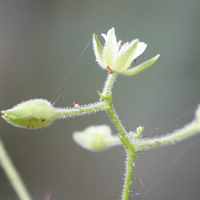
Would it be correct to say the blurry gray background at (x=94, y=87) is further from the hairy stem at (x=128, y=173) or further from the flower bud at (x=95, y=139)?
the hairy stem at (x=128, y=173)

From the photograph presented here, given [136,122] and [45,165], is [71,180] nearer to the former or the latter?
[45,165]

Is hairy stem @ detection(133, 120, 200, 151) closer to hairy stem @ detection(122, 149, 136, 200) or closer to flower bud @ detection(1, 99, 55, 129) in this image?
hairy stem @ detection(122, 149, 136, 200)

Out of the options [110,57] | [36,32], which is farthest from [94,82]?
[110,57]

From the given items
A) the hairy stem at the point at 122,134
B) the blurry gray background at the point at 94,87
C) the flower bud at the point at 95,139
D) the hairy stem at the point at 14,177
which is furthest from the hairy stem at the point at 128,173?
the blurry gray background at the point at 94,87

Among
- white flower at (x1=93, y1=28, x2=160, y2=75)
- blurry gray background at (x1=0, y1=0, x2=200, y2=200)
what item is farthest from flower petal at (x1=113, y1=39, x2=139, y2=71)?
blurry gray background at (x1=0, y1=0, x2=200, y2=200)

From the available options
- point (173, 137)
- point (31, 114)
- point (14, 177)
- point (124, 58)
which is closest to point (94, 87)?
point (14, 177)
